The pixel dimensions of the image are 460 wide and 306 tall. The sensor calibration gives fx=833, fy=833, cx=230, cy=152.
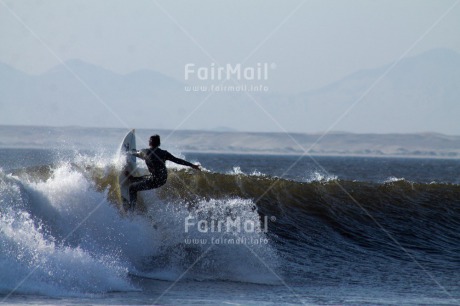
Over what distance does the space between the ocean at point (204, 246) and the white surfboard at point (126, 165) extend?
0.68 ft

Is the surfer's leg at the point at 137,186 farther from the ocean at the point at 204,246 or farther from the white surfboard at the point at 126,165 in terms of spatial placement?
the ocean at the point at 204,246

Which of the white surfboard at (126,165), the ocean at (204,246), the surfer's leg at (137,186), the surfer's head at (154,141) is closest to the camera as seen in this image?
the ocean at (204,246)

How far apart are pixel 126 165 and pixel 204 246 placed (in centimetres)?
218

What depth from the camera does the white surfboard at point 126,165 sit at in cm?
1584

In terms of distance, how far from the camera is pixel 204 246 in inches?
632

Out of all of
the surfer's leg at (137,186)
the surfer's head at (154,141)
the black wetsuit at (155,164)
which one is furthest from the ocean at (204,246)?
the surfer's head at (154,141)

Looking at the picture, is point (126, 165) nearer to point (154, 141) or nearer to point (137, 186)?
point (137, 186)

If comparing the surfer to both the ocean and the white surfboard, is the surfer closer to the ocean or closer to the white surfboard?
the white surfboard

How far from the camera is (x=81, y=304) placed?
1199 cm

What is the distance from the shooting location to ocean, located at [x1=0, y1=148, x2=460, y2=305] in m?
13.1

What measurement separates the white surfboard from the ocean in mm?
207

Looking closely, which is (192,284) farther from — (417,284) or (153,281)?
(417,284)

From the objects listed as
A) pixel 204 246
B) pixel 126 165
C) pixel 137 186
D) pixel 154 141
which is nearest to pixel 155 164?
pixel 154 141

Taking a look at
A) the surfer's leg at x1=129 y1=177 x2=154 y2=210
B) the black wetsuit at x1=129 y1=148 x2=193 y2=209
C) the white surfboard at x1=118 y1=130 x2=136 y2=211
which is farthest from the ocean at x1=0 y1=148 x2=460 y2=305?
the black wetsuit at x1=129 y1=148 x2=193 y2=209
